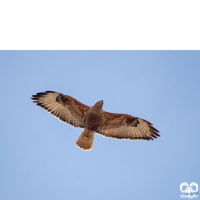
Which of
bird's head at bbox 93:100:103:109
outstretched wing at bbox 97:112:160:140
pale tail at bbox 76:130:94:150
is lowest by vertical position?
pale tail at bbox 76:130:94:150

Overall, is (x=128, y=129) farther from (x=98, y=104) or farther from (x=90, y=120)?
(x=98, y=104)

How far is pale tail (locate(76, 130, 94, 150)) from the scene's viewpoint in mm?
7730

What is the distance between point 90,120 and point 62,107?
1156 mm

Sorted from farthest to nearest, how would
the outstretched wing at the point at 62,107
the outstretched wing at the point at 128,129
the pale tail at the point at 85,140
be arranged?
the outstretched wing at the point at 128,129
the outstretched wing at the point at 62,107
the pale tail at the point at 85,140

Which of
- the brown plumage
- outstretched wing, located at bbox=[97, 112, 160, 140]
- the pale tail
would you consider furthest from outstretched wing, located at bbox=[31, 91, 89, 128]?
outstretched wing, located at bbox=[97, 112, 160, 140]

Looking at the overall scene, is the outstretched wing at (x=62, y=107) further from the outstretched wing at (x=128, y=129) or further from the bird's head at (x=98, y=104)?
the outstretched wing at (x=128, y=129)

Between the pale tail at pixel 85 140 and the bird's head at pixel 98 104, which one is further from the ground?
the bird's head at pixel 98 104

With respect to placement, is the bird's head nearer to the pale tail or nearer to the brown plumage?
the brown plumage

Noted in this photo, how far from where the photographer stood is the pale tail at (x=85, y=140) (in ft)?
25.4

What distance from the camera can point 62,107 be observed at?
8.03 meters

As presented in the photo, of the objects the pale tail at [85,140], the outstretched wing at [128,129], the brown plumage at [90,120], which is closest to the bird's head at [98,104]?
the brown plumage at [90,120]

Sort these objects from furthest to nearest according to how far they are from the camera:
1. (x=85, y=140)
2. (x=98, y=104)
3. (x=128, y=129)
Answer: (x=128, y=129), (x=85, y=140), (x=98, y=104)

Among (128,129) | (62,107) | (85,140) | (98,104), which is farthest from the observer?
(128,129)

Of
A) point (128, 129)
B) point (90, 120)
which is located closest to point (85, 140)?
point (90, 120)
